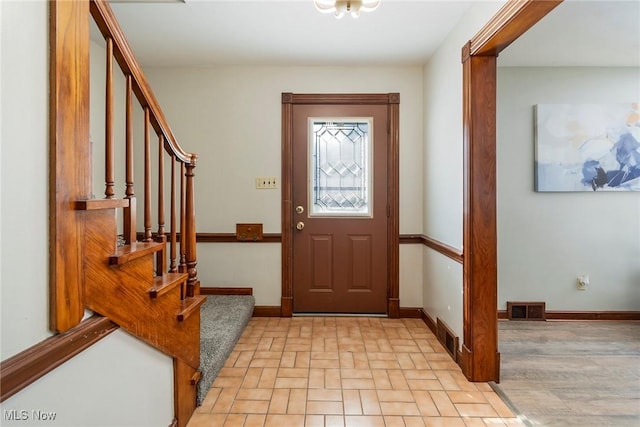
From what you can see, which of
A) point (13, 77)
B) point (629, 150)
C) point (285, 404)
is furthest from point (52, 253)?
point (629, 150)

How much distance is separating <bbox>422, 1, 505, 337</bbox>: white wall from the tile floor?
41cm

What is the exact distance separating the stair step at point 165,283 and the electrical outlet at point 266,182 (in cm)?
172

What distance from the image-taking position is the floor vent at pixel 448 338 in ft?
8.20

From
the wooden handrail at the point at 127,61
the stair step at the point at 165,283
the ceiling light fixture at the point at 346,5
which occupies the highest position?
the ceiling light fixture at the point at 346,5

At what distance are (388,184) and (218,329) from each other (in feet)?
6.36

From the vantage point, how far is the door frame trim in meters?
3.43

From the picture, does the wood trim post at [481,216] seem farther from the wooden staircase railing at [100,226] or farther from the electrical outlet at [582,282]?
the electrical outlet at [582,282]

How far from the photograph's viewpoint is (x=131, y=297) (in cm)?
134

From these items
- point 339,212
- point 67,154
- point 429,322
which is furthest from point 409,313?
point 67,154

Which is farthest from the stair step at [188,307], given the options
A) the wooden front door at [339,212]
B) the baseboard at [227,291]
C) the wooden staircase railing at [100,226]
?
the wooden front door at [339,212]

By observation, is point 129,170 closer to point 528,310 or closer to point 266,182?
point 266,182

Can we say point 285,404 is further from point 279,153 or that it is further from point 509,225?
point 509,225

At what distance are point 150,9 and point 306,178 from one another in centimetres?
176

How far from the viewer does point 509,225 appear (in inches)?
133
